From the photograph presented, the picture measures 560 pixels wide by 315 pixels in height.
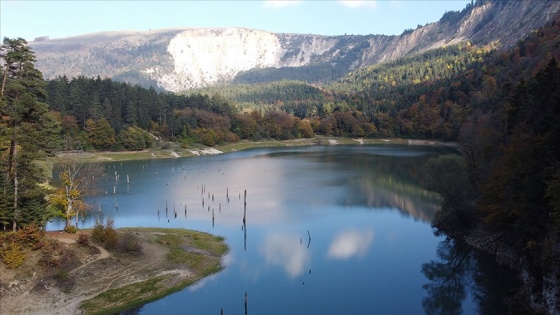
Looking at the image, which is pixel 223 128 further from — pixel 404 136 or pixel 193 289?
pixel 193 289

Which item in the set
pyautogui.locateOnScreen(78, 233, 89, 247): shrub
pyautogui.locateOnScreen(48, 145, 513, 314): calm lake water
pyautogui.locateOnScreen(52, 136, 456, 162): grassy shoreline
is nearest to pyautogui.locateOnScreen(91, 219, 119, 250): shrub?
pyautogui.locateOnScreen(78, 233, 89, 247): shrub

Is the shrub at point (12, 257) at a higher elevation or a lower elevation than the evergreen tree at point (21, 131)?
lower

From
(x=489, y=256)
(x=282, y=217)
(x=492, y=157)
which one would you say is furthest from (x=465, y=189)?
(x=282, y=217)

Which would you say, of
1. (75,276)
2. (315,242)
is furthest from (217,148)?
(75,276)

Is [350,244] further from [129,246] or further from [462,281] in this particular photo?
[129,246]

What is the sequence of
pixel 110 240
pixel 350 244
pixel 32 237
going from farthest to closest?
1. pixel 350 244
2. pixel 110 240
3. pixel 32 237

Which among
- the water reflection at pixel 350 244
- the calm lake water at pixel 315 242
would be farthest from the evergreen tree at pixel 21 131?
the water reflection at pixel 350 244

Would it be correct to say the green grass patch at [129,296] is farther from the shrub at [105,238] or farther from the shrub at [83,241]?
the shrub at [83,241]
